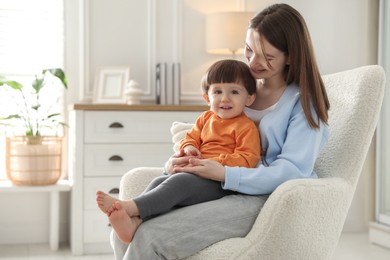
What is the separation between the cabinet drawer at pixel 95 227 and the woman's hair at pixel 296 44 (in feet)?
6.01

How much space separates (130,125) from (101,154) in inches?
8.7

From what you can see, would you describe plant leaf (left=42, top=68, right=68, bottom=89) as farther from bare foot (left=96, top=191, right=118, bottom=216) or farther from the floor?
bare foot (left=96, top=191, right=118, bottom=216)

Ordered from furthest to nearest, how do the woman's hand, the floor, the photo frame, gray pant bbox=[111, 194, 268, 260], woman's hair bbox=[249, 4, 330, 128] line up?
the photo frame < the floor < woman's hair bbox=[249, 4, 330, 128] < the woman's hand < gray pant bbox=[111, 194, 268, 260]

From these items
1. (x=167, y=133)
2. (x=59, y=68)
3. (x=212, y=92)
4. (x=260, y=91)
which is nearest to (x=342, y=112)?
(x=260, y=91)

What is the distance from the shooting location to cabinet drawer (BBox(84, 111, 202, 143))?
130 inches

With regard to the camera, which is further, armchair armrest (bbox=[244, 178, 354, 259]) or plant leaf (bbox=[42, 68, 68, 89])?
plant leaf (bbox=[42, 68, 68, 89])

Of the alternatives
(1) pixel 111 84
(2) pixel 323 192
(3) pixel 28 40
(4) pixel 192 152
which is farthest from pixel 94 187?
(2) pixel 323 192

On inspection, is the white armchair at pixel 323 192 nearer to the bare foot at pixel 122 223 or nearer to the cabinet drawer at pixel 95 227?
the bare foot at pixel 122 223

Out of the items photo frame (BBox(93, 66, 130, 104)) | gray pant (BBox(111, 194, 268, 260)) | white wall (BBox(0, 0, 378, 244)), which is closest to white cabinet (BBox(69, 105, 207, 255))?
photo frame (BBox(93, 66, 130, 104))

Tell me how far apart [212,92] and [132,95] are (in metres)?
1.75

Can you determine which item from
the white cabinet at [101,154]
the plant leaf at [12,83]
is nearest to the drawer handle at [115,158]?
the white cabinet at [101,154]

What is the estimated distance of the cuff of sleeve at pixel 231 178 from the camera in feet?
5.38

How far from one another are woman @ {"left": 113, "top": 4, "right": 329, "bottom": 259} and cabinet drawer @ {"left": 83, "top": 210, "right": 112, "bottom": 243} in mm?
1650

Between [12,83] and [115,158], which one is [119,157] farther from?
[12,83]
